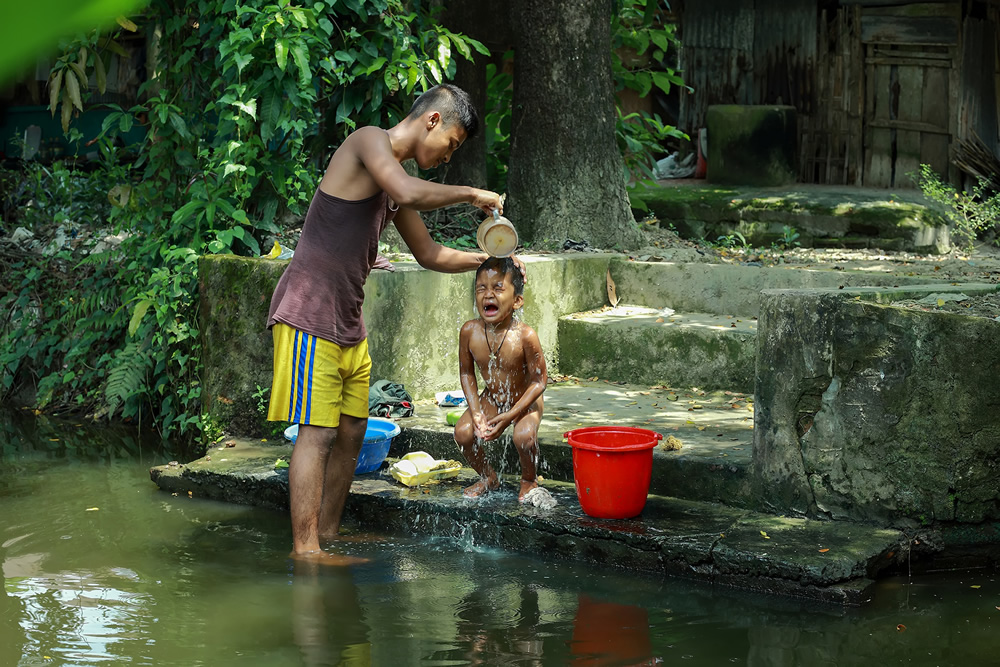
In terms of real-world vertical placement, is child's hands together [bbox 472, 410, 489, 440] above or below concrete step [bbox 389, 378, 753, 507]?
above

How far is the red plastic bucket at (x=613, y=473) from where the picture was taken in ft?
14.9

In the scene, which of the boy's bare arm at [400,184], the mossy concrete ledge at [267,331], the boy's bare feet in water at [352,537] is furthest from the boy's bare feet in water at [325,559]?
the mossy concrete ledge at [267,331]

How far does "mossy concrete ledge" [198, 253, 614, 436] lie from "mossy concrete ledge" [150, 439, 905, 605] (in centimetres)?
67

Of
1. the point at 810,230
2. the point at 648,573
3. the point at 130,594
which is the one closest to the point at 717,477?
the point at 648,573

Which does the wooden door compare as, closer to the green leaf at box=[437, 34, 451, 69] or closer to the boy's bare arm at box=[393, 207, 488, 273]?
the green leaf at box=[437, 34, 451, 69]

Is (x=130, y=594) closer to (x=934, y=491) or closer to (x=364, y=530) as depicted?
(x=364, y=530)

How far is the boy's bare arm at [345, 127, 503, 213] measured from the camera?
13.6 feet

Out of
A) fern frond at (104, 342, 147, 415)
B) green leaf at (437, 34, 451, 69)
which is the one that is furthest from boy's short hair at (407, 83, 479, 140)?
fern frond at (104, 342, 147, 415)

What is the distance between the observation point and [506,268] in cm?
482

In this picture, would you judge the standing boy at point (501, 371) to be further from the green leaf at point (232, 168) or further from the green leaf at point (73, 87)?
the green leaf at point (73, 87)

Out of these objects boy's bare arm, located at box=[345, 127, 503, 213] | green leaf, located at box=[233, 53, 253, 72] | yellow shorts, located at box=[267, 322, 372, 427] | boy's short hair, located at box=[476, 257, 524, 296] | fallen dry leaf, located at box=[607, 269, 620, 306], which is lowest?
yellow shorts, located at box=[267, 322, 372, 427]

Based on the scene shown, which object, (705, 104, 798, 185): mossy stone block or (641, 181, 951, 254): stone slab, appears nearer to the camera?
(641, 181, 951, 254): stone slab

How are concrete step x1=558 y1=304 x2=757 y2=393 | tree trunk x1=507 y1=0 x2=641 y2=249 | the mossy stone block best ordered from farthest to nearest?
the mossy stone block
tree trunk x1=507 y1=0 x2=641 y2=249
concrete step x1=558 y1=304 x2=757 y2=393

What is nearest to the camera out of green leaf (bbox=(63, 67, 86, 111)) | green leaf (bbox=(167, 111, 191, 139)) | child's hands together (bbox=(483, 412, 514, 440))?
child's hands together (bbox=(483, 412, 514, 440))
